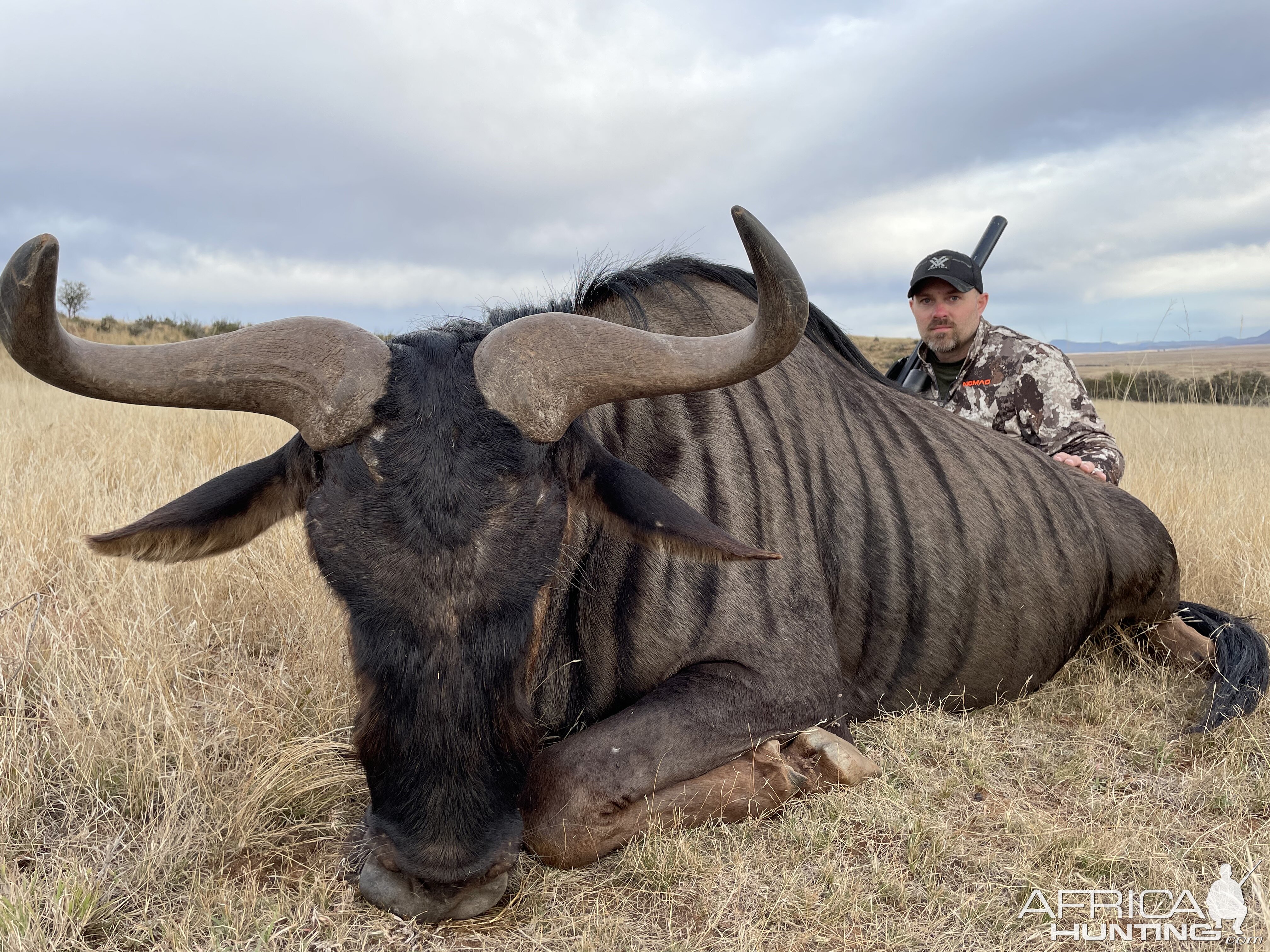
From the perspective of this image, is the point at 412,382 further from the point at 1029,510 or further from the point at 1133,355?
the point at 1133,355

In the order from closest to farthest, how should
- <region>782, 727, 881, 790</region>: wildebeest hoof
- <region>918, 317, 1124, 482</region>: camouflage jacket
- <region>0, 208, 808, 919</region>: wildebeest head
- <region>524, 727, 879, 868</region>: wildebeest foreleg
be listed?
<region>0, 208, 808, 919</region>: wildebeest head
<region>524, 727, 879, 868</region>: wildebeest foreleg
<region>782, 727, 881, 790</region>: wildebeest hoof
<region>918, 317, 1124, 482</region>: camouflage jacket

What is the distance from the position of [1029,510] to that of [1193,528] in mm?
2648

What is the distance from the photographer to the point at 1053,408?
17.7 feet

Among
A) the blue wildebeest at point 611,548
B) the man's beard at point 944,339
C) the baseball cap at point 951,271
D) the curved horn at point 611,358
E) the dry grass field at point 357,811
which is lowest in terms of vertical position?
the dry grass field at point 357,811

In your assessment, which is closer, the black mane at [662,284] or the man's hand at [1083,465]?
the black mane at [662,284]

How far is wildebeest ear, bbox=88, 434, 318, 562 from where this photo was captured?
2578 millimetres

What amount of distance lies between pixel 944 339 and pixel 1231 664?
2.76 metres

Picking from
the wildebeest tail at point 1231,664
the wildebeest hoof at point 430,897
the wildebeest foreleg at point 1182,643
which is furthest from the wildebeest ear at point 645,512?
the wildebeest foreleg at point 1182,643

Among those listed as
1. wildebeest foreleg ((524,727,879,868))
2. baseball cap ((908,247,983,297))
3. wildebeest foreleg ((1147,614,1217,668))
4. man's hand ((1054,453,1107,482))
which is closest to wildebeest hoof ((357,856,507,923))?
wildebeest foreleg ((524,727,879,868))

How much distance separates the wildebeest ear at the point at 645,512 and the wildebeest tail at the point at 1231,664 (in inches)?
89.2

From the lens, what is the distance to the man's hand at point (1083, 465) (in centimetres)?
483

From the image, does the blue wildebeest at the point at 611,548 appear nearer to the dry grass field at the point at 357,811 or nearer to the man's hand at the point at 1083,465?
the dry grass field at the point at 357,811

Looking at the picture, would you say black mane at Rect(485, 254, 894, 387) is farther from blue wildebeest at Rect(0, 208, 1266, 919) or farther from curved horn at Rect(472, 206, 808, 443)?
curved horn at Rect(472, 206, 808, 443)

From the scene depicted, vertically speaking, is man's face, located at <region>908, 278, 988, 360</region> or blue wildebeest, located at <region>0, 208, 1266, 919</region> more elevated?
man's face, located at <region>908, 278, 988, 360</region>
